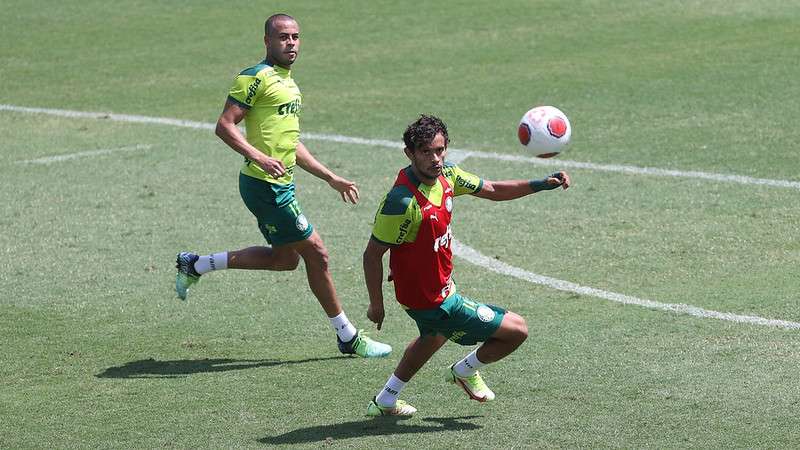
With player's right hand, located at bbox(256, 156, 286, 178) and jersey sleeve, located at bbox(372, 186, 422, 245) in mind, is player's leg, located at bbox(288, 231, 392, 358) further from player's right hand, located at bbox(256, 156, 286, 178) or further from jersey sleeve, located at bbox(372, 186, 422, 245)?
jersey sleeve, located at bbox(372, 186, 422, 245)

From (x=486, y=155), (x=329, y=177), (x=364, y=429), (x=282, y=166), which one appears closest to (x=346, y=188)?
(x=329, y=177)

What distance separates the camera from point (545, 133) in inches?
374

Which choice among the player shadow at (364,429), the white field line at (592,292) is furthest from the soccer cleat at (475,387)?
the white field line at (592,292)

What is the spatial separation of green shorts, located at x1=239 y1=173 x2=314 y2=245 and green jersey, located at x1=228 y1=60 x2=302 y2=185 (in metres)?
0.06

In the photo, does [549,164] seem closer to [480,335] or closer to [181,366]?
[181,366]

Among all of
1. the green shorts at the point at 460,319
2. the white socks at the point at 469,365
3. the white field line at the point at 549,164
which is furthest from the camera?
the white field line at the point at 549,164

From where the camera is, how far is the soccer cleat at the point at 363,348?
9.70 m

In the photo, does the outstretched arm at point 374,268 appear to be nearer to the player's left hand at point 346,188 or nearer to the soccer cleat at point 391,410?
the soccer cleat at point 391,410

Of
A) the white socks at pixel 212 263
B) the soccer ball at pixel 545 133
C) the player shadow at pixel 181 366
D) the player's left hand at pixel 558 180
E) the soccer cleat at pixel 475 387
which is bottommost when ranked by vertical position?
the player shadow at pixel 181 366

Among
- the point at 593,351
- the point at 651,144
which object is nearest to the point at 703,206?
the point at 651,144

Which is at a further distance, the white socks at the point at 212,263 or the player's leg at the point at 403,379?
the white socks at the point at 212,263

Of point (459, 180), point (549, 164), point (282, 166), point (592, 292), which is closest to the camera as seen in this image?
point (459, 180)

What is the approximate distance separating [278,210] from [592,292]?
2.90 metres

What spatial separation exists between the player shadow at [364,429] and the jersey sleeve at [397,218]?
1.19 m
